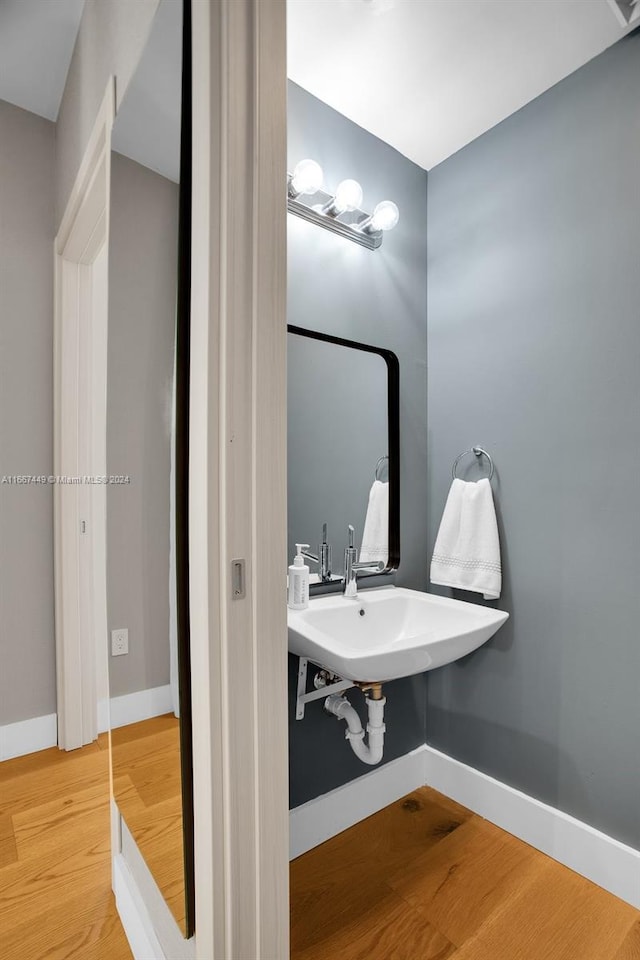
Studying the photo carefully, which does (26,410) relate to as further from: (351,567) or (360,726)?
(360,726)

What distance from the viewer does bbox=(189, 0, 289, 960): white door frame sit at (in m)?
0.84

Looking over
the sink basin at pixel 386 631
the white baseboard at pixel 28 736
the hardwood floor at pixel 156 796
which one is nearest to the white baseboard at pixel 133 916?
the hardwood floor at pixel 156 796

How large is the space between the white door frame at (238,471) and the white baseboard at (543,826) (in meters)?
1.07

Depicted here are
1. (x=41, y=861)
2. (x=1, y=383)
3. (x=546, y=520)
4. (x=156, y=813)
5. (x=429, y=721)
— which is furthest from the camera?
(x=1, y=383)

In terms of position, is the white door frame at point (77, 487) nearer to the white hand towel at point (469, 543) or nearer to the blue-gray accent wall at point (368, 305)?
the blue-gray accent wall at point (368, 305)

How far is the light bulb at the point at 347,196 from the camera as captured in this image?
166 cm

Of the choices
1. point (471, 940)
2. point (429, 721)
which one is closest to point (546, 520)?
point (429, 721)

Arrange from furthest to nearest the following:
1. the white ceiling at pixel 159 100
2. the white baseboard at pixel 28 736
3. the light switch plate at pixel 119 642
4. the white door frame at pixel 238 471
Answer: the white baseboard at pixel 28 736, the light switch plate at pixel 119 642, the white ceiling at pixel 159 100, the white door frame at pixel 238 471

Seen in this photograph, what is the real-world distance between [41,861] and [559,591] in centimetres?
175

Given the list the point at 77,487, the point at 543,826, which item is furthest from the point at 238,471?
the point at 77,487

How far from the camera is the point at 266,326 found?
88cm

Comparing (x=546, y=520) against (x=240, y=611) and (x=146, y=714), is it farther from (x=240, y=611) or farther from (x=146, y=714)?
(x=146, y=714)

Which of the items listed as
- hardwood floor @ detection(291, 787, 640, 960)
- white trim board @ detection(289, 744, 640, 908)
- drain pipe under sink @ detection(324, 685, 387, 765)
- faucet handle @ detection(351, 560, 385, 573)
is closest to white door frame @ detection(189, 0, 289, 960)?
hardwood floor @ detection(291, 787, 640, 960)

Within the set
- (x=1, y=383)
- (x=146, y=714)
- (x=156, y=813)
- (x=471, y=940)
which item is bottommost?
(x=471, y=940)
